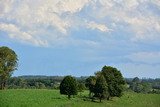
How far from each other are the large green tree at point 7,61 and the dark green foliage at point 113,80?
21788mm

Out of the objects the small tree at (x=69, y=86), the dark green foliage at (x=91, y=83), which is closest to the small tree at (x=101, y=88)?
the dark green foliage at (x=91, y=83)

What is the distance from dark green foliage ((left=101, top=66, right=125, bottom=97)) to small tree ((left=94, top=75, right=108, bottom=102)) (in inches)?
278

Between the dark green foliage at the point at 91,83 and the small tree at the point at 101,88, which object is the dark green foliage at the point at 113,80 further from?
the small tree at the point at 101,88

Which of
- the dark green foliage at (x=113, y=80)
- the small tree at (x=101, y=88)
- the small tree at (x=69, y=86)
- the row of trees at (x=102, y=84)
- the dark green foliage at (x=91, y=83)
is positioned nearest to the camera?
the small tree at (x=69, y=86)

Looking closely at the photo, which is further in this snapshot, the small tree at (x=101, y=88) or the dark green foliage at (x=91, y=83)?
the dark green foliage at (x=91, y=83)

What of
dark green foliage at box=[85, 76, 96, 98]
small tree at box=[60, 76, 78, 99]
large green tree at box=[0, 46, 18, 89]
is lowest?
small tree at box=[60, 76, 78, 99]

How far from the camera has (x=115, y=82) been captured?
106m

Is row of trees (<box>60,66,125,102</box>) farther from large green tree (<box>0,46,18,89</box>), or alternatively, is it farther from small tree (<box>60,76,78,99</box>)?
large green tree (<box>0,46,18,89</box>)

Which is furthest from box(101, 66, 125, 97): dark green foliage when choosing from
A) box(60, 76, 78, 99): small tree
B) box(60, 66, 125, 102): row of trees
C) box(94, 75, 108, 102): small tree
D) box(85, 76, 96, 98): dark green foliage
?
box(60, 76, 78, 99): small tree

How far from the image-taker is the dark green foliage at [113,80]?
10350 centimetres

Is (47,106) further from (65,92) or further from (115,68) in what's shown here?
(115,68)

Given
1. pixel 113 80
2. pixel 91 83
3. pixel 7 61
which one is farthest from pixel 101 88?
pixel 7 61

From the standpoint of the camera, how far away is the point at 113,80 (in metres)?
105

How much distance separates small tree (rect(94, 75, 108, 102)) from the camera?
310 ft
